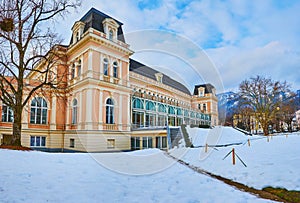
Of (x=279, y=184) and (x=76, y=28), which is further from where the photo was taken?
(x=76, y=28)

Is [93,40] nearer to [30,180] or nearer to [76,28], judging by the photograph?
[76,28]

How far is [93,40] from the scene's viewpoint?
64.1 ft

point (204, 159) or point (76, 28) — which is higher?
point (76, 28)

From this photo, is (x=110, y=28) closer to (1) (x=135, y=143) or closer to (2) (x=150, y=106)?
(2) (x=150, y=106)

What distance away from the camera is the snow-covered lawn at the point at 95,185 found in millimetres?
5244

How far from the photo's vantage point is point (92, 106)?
1888 centimetres

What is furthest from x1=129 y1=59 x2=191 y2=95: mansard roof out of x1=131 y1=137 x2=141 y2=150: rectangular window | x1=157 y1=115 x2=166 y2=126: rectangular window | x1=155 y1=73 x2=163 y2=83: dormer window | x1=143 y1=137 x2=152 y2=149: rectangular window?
x1=143 y1=137 x2=152 y2=149: rectangular window

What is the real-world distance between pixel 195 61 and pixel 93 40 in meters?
13.7

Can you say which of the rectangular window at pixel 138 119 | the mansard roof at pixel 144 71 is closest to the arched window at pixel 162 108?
the rectangular window at pixel 138 119

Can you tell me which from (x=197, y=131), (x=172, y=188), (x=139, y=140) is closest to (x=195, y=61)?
(x=172, y=188)

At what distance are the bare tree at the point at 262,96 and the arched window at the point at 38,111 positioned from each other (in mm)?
29348

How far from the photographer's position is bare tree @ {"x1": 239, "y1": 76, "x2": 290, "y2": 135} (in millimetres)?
33656

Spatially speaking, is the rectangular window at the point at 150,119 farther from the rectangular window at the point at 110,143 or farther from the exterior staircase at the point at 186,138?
the rectangular window at the point at 110,143

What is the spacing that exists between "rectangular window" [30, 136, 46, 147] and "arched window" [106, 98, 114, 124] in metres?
6.68
